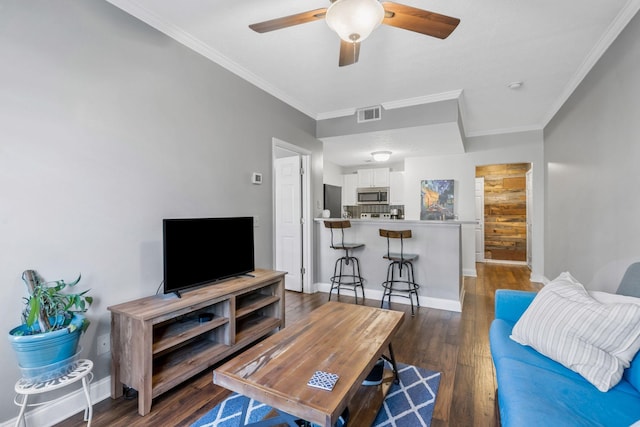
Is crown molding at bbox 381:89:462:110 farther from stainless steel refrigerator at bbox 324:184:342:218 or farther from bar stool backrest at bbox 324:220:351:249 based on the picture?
stainless steel refrigerator at bbox 324:184:342:218

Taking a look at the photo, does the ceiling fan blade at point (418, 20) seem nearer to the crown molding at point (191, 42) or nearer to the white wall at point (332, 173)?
the crown molding at point (191, 42)

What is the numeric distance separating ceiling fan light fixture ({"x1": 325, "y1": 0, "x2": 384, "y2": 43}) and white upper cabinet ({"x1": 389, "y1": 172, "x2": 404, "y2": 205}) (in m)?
5.60

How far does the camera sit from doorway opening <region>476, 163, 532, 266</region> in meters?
6.89

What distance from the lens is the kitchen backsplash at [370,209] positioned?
7323mm

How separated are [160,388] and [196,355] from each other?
14.6 inches

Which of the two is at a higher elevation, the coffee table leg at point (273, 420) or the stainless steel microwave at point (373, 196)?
the stainless steel microwave at point (373, 196)

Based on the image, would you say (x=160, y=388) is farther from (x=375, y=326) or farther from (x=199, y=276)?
(x=375, y=326)

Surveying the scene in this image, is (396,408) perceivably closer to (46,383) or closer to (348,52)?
(46,383)

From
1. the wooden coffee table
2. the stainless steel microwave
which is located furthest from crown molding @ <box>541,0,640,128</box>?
the stainless steel microwave

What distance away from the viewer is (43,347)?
4.83ft

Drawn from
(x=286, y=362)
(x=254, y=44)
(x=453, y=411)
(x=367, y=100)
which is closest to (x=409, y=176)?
→ (x=367, y=100)

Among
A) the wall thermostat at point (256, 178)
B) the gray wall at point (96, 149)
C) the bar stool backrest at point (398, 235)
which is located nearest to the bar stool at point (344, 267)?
the bar stool backrest at point (398, 235)

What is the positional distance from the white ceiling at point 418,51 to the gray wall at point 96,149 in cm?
30

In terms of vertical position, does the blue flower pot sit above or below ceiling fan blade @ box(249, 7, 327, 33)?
below
